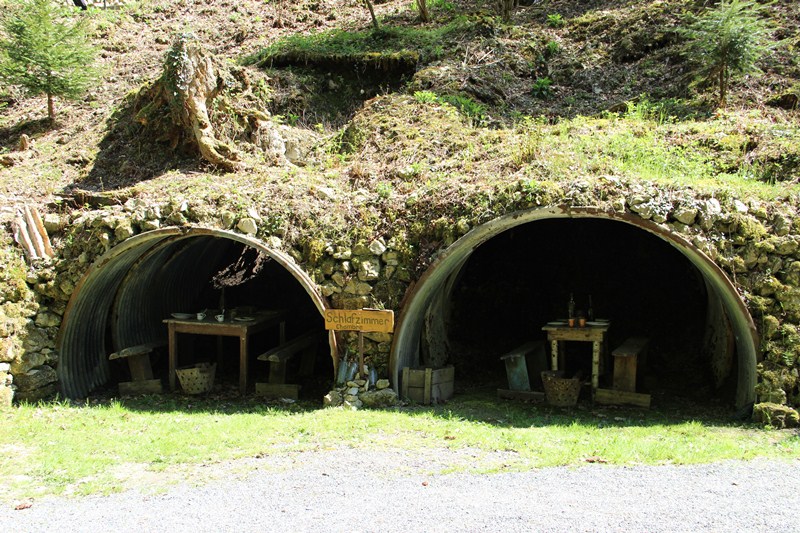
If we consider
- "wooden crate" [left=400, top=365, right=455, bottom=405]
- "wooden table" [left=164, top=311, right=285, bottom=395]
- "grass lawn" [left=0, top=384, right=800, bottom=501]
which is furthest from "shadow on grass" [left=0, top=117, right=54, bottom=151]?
"wooden crate" [left=400, top=365, right=455, bottom=405]

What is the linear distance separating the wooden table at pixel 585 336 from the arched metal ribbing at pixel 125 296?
327cm

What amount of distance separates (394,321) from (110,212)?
15.3ft

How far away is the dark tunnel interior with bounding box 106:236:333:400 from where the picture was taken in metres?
11.7

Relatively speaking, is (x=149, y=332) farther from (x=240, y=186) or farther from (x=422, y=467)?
(x=422, y=467)

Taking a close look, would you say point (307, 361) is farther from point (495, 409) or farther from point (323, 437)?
point (323, 437)

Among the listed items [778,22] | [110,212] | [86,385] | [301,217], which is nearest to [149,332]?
[86,385]

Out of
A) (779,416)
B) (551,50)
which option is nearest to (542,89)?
(551,50)

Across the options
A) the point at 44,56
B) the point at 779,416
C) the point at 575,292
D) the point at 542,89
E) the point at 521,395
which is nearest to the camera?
the point at 779,416

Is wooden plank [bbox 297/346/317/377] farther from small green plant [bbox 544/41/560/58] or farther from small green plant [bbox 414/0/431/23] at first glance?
small green plant [bbox 414/0/431/23]

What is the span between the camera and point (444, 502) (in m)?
6.00

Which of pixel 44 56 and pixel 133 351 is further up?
pixel 44 56

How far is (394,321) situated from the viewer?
9617 mm

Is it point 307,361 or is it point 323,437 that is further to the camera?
point 307,361

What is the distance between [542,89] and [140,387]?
10.1m
